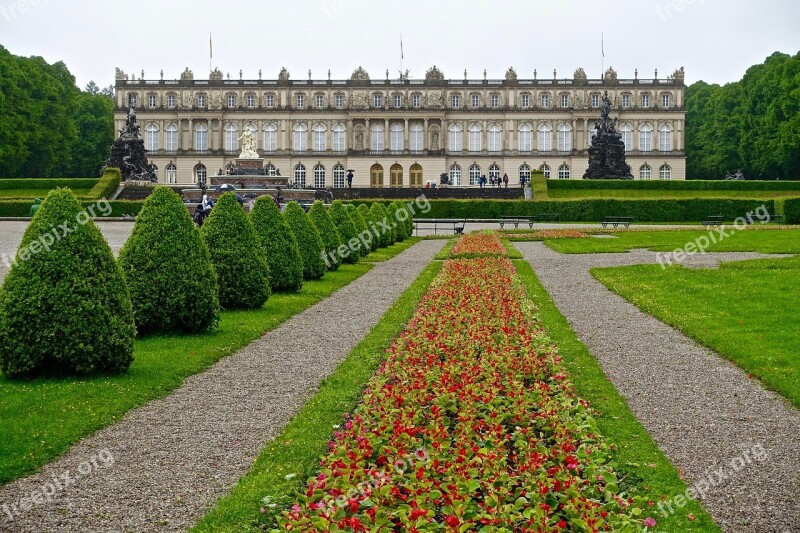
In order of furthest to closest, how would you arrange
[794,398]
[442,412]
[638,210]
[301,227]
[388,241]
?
[638,210] → [388,241] → [301,227] → [794,398] → [442,412]

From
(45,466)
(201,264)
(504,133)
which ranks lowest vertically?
(45,466)

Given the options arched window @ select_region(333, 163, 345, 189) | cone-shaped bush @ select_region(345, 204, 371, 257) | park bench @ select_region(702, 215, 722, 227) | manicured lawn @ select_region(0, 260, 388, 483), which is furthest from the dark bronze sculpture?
manicured lawn @ select_region(0, 260, 388, 483)

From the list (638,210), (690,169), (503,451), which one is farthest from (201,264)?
(690,169)

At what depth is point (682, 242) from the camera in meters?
29.2

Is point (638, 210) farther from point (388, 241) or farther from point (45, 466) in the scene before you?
point (45, 466)

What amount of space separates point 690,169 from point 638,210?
49.3 meters

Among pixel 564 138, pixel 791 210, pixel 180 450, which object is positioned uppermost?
pixel 564 138

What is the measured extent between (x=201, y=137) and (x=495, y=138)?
2722 cm

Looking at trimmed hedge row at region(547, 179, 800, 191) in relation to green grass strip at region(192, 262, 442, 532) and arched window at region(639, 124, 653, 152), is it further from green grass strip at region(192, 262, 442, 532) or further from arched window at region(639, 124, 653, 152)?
green grass strip at region(192, 262, 442, 532)

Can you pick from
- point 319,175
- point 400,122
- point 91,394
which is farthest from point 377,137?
point 91,394

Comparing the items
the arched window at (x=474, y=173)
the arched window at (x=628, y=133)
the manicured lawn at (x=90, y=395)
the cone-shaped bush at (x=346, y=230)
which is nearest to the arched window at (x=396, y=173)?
the arched window at (x=474, y=173)

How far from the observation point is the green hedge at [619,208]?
1762 inches

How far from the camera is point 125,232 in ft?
114

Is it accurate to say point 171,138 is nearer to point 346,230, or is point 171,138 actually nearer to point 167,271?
point 346,230
